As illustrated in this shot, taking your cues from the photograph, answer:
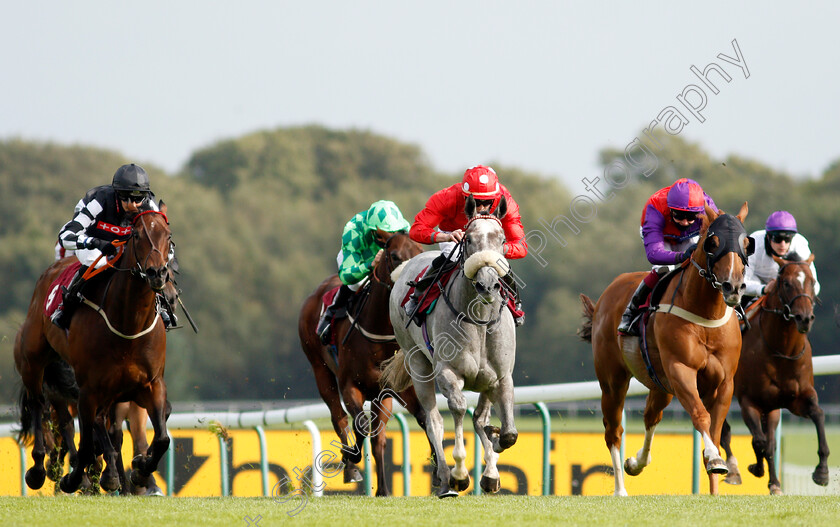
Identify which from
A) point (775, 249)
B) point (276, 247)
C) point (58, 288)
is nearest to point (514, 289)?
point (775, 249)

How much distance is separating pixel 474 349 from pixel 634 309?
200 cm

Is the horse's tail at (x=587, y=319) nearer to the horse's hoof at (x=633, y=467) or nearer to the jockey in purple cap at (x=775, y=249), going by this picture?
the jockey in purple cap at (x=775, y=249)

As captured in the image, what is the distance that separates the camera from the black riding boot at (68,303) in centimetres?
820

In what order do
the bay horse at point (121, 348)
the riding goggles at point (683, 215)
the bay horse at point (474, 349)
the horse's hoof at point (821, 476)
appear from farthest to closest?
the horse's hoof at point (821, 476)
the riding goggles at point (683, 215)
the bay horse at point (121, 348)
the bay horse at point (474, 349)

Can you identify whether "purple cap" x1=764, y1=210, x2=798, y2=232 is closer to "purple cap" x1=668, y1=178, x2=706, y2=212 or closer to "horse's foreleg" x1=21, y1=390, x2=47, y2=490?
"purple cap" x1=668, y1=178, x2=706, y2=212

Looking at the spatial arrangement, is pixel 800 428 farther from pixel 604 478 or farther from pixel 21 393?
pixel 21 393

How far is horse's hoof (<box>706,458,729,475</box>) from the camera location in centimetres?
704

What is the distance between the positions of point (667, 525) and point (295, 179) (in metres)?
39.5

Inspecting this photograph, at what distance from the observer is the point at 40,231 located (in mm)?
34500

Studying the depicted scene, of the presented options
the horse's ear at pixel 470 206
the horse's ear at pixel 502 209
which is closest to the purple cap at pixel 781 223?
the horse's ear at pixel 502 209

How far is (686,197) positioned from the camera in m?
8.31

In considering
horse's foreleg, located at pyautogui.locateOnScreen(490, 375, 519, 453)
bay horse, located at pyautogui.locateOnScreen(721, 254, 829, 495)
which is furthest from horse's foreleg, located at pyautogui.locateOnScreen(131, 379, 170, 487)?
bay horse, located at pyautogui.locateOnScreen(721, 254, 829, 495)

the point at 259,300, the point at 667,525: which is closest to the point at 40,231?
the point at 259,300

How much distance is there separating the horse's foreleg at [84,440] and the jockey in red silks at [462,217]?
2.28 meters
